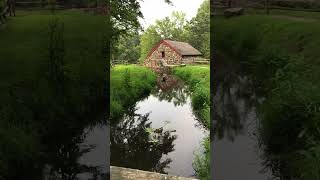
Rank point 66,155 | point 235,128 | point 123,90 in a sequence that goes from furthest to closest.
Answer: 1. point 123,90
2. point 235,128
3. point 66,155

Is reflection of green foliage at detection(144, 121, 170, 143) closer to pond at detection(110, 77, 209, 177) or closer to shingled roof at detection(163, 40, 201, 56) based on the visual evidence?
pond at detection(110, 77, 209, 177)

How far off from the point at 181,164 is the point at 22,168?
8287 mm

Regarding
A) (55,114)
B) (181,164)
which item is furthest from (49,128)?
(181,164)

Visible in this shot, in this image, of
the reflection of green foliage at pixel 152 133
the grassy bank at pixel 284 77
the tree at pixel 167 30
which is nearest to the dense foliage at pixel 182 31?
the tree at pixel 167 30

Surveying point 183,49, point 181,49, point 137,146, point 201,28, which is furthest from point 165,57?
point 137,146

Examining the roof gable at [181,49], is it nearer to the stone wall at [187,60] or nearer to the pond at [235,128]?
the stone wall at [187,60]

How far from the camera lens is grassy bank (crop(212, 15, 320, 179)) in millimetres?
7238

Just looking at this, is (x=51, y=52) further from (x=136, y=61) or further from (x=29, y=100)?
(x=136, y=61)

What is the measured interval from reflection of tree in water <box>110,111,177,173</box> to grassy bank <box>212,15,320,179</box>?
634 centimetres

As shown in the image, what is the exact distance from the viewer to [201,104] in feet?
62.8

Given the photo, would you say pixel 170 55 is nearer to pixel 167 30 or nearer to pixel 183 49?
pixel 183 49

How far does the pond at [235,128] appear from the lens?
316 inches

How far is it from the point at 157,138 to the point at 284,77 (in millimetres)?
10447

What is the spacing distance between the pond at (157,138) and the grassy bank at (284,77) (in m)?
5.55
